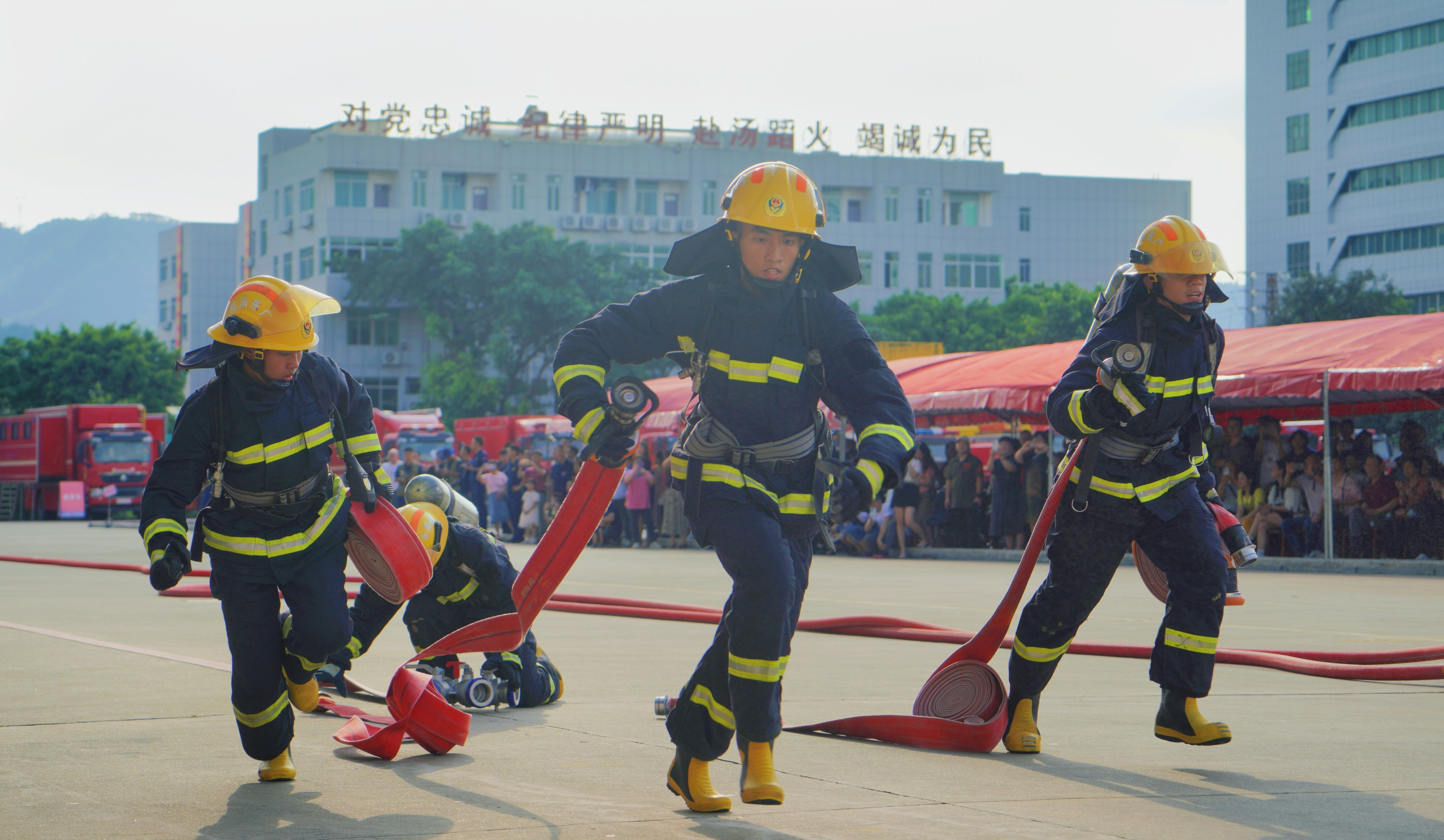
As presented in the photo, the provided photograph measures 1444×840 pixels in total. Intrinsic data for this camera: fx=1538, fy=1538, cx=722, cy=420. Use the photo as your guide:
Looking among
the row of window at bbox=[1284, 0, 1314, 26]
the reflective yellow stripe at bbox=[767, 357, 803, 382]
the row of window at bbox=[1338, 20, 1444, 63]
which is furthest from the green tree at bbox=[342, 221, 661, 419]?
the reflective yellow stripe at bbox=[767, 357, 803, 382]

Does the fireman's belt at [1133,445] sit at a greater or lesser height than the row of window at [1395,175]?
lesser

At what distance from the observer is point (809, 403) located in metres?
4.70

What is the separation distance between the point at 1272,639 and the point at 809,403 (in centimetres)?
666

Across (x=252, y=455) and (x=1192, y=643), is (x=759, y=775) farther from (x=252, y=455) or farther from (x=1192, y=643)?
(x=252, y=455)

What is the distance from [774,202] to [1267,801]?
236 cm

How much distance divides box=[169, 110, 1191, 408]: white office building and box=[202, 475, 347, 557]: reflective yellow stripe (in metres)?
65.8

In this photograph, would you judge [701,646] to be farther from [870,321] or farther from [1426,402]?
[870,321]

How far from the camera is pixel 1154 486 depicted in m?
5.53

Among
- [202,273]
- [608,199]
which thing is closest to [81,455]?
[608,199]

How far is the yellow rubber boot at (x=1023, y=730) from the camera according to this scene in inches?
222

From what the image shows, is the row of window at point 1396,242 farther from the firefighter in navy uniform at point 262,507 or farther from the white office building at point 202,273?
the firefighter in navy uniform at point 262,507

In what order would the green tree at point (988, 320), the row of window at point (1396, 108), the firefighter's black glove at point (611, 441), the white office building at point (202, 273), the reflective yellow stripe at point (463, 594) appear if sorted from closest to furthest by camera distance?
the firefighter's black glove at point (611, 441)
the reflective yellow stripe at point (463, 594)
the green tree at point (988, 320)
the row of window at point (1396, 108)
the white office building at point (202, 273)

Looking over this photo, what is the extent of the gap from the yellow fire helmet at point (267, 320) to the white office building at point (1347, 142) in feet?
230

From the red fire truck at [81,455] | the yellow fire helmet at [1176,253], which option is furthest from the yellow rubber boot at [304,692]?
the red fire truck at [81,455]
